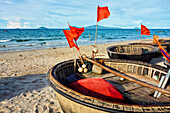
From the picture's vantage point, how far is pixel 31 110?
4.22 metres

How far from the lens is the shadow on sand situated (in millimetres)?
5414

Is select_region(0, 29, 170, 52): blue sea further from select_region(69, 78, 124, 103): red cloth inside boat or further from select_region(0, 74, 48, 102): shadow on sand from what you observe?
select_region(0, 74, 48, 102): shadow on sand

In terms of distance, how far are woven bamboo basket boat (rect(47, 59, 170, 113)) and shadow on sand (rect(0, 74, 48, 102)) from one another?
2.52 m

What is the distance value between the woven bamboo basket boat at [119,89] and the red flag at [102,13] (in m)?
1.78

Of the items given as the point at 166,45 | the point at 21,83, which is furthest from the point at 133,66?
the point at 166,45

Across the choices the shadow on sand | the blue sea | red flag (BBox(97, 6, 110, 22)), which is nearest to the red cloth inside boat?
red flag (BBox(97, 6, 110, 22))

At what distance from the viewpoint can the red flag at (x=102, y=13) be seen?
4379 mm

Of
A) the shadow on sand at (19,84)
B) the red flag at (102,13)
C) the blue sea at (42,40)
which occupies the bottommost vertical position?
the shadow on sand at (19,84)

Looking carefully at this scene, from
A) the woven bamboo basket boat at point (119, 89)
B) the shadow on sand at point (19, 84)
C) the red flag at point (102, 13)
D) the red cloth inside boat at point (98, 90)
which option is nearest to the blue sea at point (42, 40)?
the red flag at point (102, 13)

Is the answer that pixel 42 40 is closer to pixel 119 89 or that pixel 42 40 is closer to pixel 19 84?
pixel 19 84

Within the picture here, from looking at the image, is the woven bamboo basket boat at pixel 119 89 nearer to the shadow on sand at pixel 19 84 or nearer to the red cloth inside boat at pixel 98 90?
the red cloth inside boat at pixel 98 90

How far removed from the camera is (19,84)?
6.32 m

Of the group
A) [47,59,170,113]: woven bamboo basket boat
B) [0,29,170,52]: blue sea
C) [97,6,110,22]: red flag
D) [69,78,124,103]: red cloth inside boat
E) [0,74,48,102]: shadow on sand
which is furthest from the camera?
[0,29,170,52]: blue sea

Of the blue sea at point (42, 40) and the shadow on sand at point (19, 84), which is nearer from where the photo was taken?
the shadow on sand at point (19, 84)
